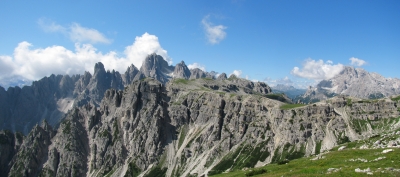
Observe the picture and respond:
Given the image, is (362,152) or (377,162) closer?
(377,162)

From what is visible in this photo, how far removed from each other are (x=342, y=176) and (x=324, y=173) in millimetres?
4341

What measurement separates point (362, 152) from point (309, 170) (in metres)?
23.8

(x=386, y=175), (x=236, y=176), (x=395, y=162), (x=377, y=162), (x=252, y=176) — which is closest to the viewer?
(x=386, y=175)

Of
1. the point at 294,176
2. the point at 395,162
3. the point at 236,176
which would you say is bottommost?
the point at 236,176

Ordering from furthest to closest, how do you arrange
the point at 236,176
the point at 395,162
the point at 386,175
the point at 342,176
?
the point at 236,176, the point at 395,162, the point at 342,176, the point at 386,175

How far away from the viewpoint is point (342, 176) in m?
39.4

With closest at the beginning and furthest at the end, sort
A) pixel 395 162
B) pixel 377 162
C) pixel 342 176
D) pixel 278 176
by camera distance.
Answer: pixel 342 176, pixel 395 162, pixel 377 162, pixel 278 176

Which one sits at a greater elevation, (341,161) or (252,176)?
(341,161)

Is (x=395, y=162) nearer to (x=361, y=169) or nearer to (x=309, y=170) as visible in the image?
(x=361, y=169)

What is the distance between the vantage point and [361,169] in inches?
1629

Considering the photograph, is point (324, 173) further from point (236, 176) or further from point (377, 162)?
point (236, 176)

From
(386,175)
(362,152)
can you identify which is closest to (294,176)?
(386,175)

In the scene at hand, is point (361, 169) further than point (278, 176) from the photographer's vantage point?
No

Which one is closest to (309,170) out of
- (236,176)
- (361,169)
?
(361,169)
